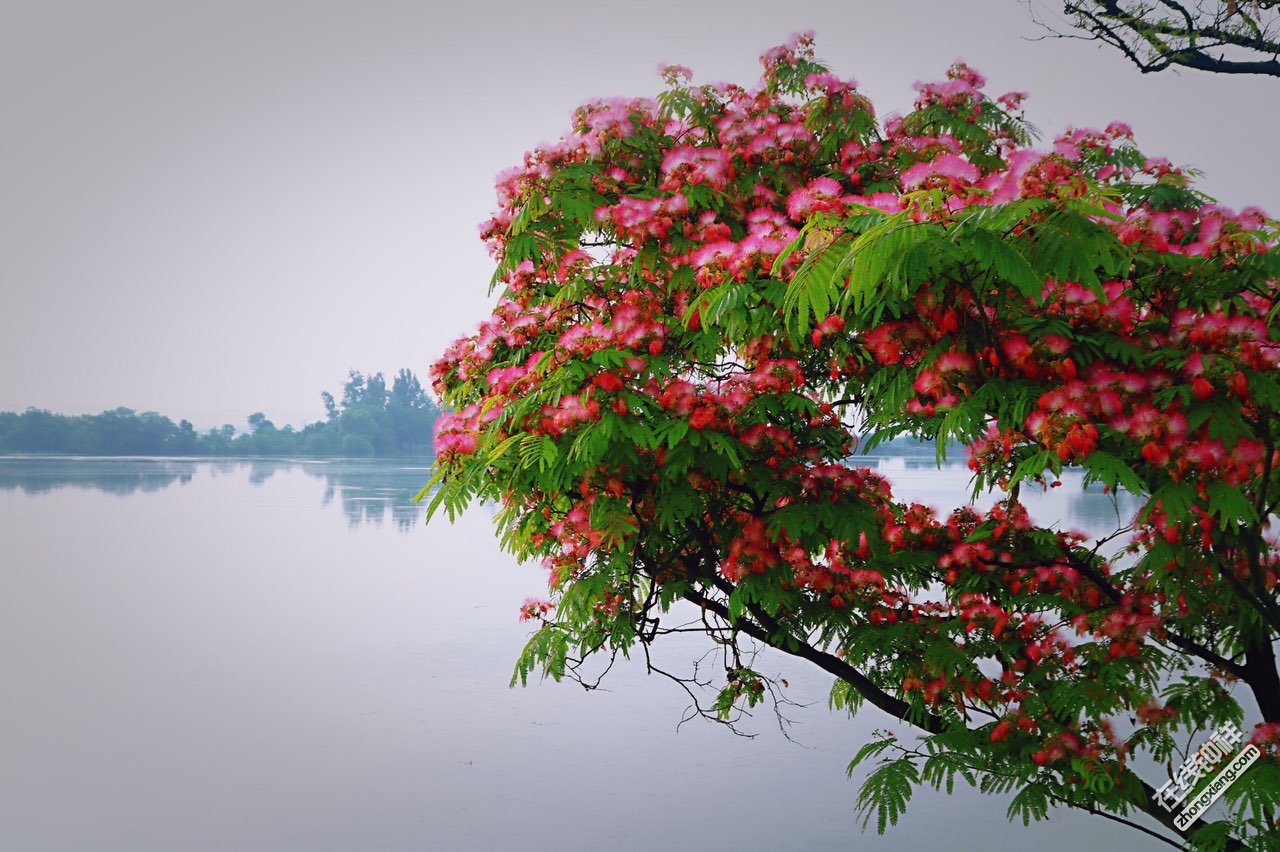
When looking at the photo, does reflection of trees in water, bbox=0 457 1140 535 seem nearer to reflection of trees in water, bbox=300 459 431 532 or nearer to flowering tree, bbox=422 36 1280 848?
reflection of trees in water, bbox=300 459 431 532

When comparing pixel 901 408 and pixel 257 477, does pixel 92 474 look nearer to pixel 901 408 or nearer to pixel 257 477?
pixel 257 477

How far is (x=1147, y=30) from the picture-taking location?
4.91 metres

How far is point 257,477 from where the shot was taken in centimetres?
3119

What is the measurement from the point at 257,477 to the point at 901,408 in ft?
103

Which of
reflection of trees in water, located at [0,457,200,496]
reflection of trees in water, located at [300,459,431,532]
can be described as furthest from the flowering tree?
reflection of trees in water, located at [0,457,200,496]

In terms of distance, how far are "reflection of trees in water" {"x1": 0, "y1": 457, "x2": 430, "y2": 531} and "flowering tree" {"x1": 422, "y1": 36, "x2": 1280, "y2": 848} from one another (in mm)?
16071

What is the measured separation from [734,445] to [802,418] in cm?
49

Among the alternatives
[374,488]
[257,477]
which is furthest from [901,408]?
[257,477]

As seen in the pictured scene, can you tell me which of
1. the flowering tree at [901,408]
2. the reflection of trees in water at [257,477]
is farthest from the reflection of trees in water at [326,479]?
the flowering tree at [901,408]

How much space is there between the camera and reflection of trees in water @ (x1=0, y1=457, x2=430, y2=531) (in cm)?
2170

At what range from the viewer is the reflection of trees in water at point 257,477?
71.2 ft

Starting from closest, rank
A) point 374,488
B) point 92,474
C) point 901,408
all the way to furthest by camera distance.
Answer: point 901,408 → point 374,488 → point 92,474

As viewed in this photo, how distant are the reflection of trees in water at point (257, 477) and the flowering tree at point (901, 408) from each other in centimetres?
1607

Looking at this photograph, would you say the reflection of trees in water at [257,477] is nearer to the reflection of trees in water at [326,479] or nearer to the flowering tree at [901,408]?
the reflection of trees in water at [326,479]
